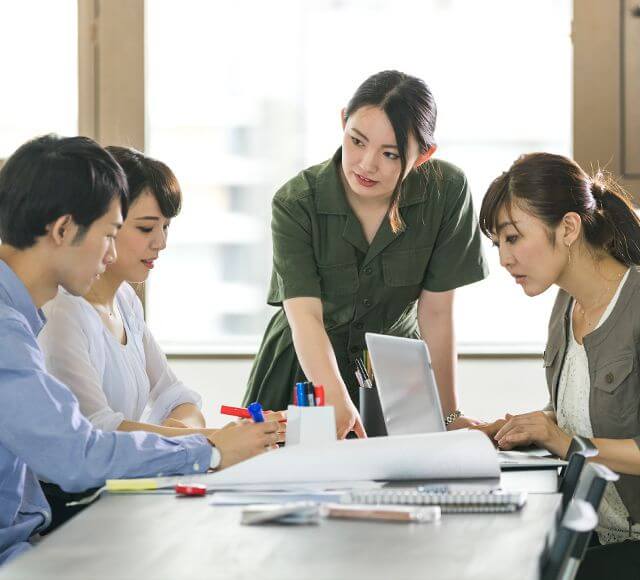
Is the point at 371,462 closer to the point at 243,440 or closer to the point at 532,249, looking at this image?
the point at 243,440

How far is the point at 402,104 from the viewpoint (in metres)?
2.21

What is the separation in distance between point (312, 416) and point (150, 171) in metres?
0.74

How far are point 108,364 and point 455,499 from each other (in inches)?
36.3

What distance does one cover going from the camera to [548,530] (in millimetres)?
1308

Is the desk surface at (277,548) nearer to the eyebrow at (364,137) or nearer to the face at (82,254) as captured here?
the face at (82,254)

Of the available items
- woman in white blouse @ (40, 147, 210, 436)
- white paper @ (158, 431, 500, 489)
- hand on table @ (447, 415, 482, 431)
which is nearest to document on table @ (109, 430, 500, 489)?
white paper @ (158, 431, 500, 489)

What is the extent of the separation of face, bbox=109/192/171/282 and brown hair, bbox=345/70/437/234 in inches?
18.7

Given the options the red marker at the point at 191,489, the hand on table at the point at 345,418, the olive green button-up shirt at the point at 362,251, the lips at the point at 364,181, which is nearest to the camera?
the red marker at the point at 191,489

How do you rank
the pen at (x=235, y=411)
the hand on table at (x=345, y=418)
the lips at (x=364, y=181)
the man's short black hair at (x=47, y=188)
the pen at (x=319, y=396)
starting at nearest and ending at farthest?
1. the man's short black hair at (x=47, y=188)
2. the pen at (x=319, y=396)
3. the pen at (x=235, y=411)
4. the hand on table at (x=345, y=418)
5. the lips at (x=364, y=181)

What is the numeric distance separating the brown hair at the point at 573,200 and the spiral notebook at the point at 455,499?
762 millimetres

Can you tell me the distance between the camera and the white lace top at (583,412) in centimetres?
194

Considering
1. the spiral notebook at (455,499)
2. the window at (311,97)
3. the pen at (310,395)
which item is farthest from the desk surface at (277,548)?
the window at (311,97)

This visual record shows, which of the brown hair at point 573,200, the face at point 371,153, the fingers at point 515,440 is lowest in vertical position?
the fingers at point 515,440

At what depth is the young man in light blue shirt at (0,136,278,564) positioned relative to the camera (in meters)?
1.53
